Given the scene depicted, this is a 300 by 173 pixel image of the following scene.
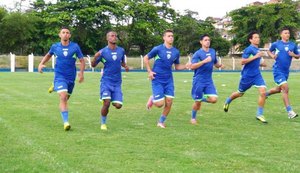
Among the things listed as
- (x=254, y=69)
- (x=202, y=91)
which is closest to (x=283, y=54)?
(x=254, y=69)

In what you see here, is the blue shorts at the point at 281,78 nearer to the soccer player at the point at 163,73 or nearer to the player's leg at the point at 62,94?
the soccer player at the point at 163,73

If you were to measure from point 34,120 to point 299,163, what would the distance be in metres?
6.12

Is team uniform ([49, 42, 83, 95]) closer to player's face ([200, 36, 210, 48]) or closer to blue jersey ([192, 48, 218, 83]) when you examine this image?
blue jersey ([192, 48, 218, 83])

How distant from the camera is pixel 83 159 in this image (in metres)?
6.69

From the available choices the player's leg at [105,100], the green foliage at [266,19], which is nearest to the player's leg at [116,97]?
the player's leg at [105,100]

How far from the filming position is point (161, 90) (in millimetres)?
10031

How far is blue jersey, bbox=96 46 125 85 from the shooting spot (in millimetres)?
9711

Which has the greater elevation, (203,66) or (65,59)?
(65,59)

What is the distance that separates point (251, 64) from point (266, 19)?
61.9 meters

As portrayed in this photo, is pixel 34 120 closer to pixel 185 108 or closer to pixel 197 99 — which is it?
pixel 197 99

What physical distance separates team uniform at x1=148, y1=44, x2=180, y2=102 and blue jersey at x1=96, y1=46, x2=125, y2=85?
72cm

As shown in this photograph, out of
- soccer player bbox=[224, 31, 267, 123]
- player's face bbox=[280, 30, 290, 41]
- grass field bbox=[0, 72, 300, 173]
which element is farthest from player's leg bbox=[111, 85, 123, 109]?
player's face bbox=[280, 30, 290, 41]

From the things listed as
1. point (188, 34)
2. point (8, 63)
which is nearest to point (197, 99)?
point (8, 63)

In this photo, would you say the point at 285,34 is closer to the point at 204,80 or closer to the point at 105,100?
the point at 204,80
